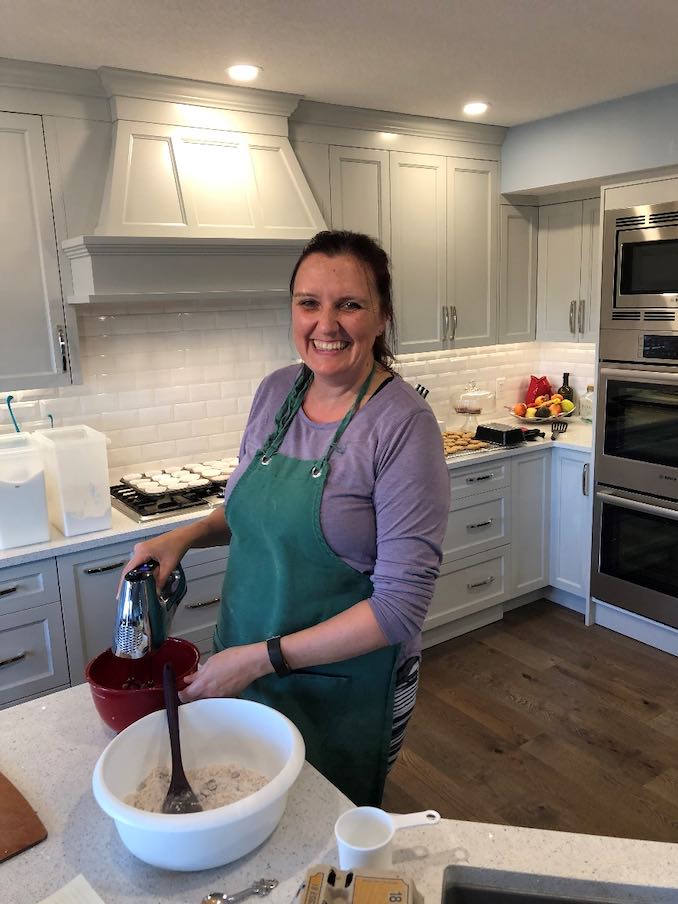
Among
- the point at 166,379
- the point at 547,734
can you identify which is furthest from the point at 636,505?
the point at 166,379

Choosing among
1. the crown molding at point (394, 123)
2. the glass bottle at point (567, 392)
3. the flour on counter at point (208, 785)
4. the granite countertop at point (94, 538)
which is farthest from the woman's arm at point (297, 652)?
the glass bottle at point (567, 392)

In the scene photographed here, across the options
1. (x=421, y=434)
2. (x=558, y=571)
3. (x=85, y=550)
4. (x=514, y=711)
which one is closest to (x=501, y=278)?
(x=558, y=571)

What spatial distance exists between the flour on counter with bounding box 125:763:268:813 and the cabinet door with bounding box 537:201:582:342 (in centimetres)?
361

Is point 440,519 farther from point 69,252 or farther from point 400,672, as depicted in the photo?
point 69,252

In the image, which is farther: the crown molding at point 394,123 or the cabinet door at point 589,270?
the cabinet door at point 589,270

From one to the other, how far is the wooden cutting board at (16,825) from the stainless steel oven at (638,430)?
115 inches

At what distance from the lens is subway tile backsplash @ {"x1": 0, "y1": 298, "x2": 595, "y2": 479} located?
9.94ft

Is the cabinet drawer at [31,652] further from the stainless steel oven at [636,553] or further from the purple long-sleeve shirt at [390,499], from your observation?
the stainless steel oven at [636,553]

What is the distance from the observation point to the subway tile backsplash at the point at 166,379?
303 cm

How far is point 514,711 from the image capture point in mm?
3021

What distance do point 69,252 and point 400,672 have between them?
6.67ft

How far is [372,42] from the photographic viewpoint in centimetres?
249

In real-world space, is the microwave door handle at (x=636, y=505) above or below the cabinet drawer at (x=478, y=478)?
below

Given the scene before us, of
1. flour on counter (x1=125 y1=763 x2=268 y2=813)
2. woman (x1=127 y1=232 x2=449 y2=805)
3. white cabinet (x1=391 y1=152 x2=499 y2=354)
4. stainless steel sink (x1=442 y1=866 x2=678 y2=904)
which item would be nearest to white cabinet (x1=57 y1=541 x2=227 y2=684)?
woman (x1=127 y1=232 x2=449 y2=805)
